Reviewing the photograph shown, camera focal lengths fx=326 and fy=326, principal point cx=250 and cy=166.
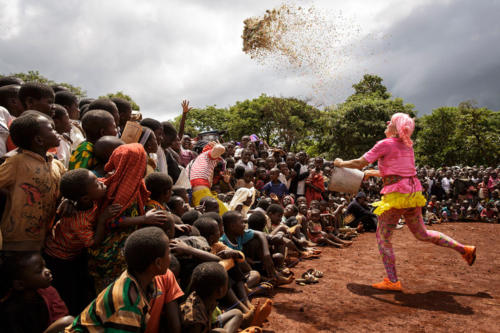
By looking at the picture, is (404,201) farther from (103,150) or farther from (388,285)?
(103,150)

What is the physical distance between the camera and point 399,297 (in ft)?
12.6

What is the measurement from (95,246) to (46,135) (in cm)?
83

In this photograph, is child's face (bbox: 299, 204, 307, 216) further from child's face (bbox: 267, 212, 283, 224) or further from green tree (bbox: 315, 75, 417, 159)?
green tree (bbox: 315, 75, 417, 159)

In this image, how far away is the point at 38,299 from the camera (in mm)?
1968

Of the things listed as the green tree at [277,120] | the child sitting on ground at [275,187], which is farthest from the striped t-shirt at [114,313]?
the green tree at [277,120]

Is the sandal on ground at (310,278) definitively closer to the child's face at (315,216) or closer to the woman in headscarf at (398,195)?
the woman in headscarf at (398,195)

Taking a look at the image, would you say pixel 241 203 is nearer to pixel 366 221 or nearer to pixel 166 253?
pixel 166 253

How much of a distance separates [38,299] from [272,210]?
373 cm

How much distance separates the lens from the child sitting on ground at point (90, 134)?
250 centimetres

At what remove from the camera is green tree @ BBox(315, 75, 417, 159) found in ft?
76.1

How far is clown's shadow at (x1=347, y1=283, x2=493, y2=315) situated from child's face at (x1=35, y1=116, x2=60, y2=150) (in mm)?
3642

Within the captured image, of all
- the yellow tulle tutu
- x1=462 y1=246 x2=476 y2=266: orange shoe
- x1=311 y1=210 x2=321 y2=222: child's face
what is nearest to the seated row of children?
the yellow tulle tutu

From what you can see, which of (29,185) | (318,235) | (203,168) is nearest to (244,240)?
(203,168)

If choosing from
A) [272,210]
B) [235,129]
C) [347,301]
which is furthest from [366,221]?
[235,129]
